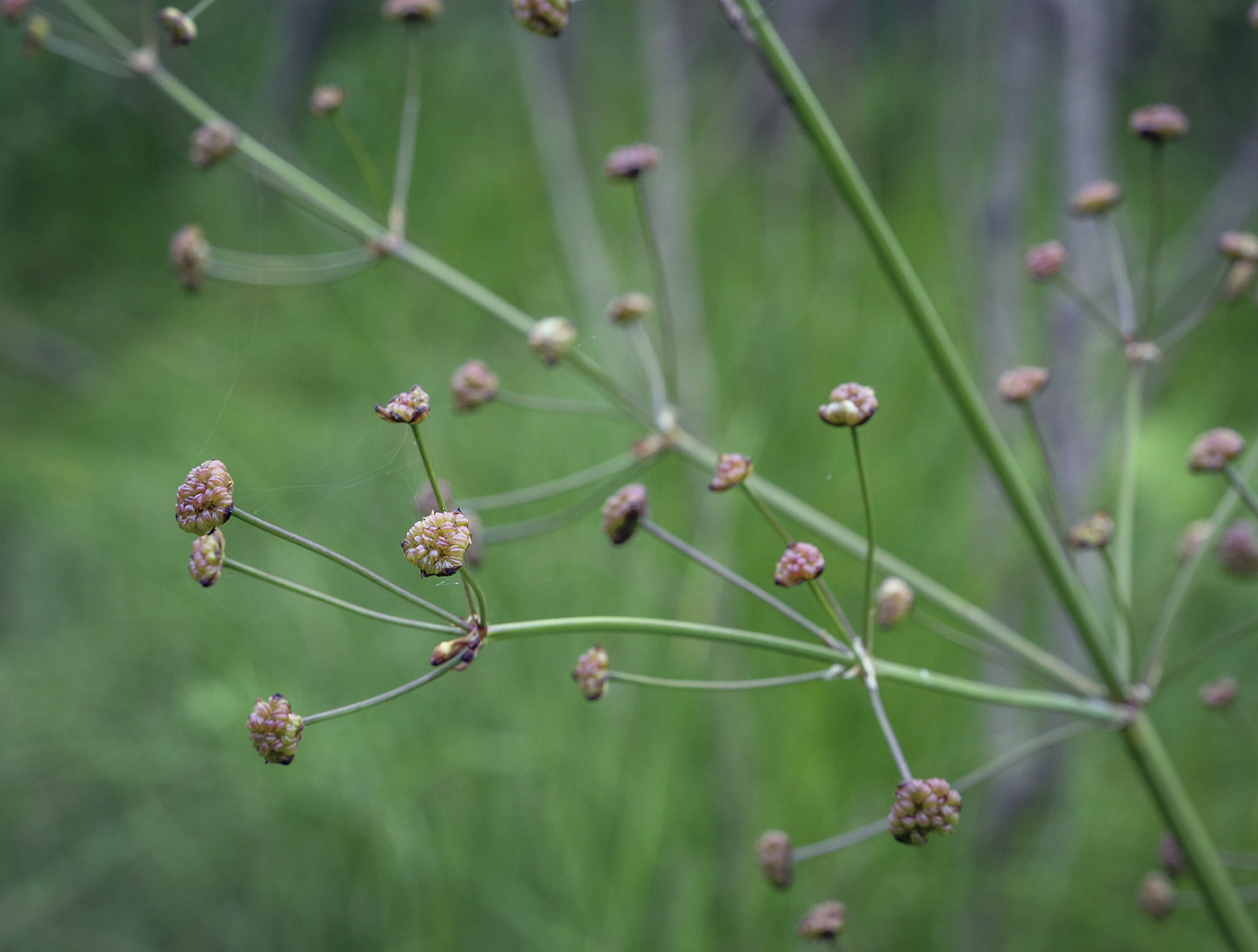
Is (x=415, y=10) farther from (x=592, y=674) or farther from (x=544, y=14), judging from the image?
(x=592, y=674)

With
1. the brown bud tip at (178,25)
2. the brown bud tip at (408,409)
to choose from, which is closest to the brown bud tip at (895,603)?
the brown bud tip at (408,409)

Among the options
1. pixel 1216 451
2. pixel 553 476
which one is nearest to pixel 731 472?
pixel 1216 451

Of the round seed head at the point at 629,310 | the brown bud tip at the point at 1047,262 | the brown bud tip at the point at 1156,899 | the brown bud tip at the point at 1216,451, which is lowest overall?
the brown bud tip at the point at 1156,899

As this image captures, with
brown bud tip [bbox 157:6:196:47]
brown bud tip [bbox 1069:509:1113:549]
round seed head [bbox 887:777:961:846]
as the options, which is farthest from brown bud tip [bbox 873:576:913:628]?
brown bud tip [bbox 157:6:196:47]

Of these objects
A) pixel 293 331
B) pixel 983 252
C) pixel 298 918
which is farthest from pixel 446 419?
pixel 983 252

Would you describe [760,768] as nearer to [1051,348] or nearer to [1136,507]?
[1051,348]

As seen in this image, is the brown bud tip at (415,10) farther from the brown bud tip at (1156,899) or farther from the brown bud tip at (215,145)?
the brown bud tip at (1156,899)

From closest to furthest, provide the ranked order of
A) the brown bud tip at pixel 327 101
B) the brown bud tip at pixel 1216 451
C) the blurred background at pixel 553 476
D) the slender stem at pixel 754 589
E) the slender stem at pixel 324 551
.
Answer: the slender stem at pixel 324 551 → the slender stem at pixel 754 589 → the brown bud tip at pixel 1216 451 → the brown bud tip at pixel 327 101 → the blurred background at pixel 553 476
